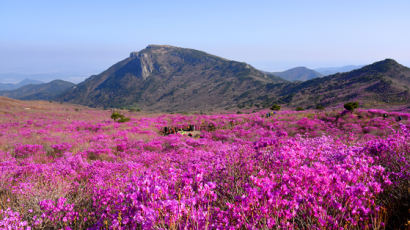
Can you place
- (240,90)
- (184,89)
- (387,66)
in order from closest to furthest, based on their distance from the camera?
(387,66), (240,90), (184,89)

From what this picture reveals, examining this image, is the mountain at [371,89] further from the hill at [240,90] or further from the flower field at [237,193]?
the flower field at [237,193]

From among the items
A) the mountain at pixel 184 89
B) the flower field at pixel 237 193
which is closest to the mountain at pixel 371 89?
the mountain at pixel 184 89

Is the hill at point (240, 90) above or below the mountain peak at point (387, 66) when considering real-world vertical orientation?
below

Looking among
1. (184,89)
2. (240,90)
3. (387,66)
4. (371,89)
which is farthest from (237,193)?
(184,89)

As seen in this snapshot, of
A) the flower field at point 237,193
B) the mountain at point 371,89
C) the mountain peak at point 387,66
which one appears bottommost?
the flower field at point 237,193

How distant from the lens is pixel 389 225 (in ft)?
8.48

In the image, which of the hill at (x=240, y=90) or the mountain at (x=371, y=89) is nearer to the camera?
the mountain at (x=371, y=89)

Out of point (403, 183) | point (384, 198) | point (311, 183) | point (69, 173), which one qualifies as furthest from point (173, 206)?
point (69, 173)

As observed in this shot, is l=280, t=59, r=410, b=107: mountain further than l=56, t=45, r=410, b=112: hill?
No

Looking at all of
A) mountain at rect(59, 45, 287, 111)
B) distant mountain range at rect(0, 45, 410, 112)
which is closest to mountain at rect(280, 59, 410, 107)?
distant mountain range at rect(0, 45, 410, 112)

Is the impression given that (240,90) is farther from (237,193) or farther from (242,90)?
Answer: (237,193)

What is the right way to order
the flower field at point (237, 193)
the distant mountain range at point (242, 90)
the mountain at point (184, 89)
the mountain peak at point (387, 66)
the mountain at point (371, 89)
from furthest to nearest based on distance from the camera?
the mountain at point (184, 89), the mountain peak at point (387, 66), the distant mountain range at point (242, 90), the mountain at point (371, 89), the flower field at point (237, 193)

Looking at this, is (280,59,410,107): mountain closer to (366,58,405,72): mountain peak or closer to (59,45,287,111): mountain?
(366,58,405,72): mountain peak

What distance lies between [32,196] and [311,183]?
4.63 metres
